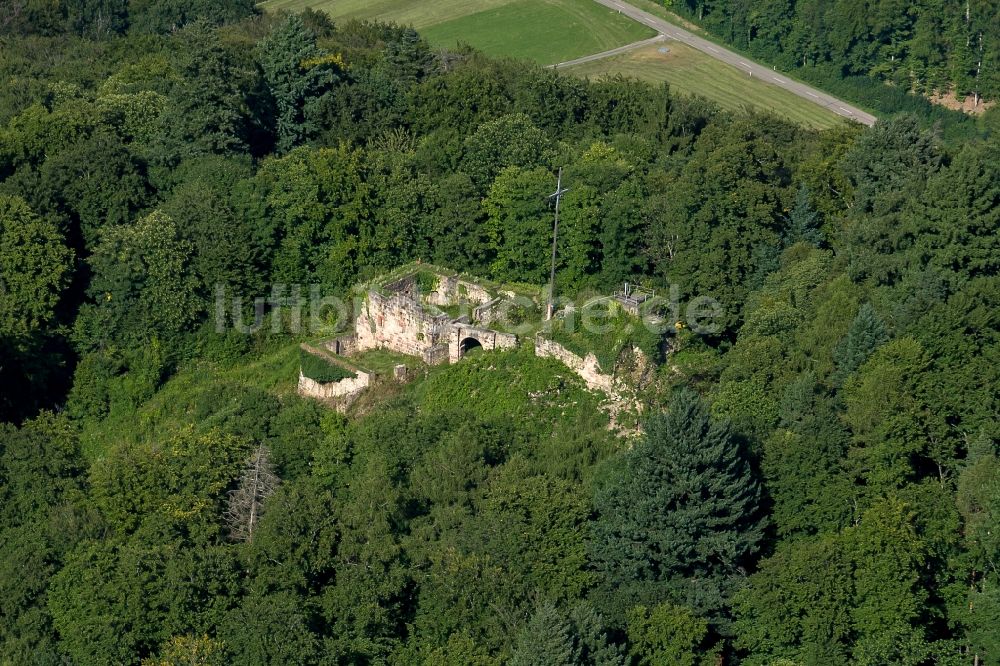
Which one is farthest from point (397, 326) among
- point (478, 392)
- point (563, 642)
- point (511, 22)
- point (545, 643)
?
point (511, 22)

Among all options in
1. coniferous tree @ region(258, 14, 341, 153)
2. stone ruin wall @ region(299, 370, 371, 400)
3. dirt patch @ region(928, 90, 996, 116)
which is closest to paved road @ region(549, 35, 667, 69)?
dirt patch @ region(928, 90, 996, 116)

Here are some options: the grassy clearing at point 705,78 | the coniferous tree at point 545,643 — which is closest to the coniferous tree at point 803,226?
the coniferous tree at point 545,643

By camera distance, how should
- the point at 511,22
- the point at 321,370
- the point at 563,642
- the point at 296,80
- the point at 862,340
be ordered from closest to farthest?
1. the point at 563,642
2. the point at 862,340
3. the point at 321,370
4. the point at 296,80
5. the point at 511,22

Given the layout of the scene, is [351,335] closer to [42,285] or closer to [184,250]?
[184,250]

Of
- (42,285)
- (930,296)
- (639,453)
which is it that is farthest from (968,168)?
(42,285)

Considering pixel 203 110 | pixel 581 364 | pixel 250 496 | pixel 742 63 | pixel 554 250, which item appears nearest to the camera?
pixel 250 496

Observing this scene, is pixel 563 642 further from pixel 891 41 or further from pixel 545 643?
pixel 891 41

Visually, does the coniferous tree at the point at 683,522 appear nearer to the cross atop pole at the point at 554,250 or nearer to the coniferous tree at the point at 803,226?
the cross atop pole at the point at 554,250
